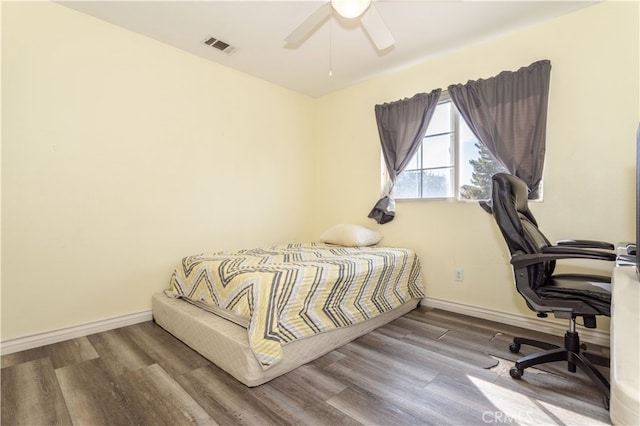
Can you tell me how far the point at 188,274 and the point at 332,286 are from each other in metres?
1.20

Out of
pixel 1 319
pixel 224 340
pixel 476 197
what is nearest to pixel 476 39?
pixel 476 197

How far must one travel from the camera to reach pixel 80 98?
7.71ft

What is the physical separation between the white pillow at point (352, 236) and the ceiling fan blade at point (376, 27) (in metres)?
1.72

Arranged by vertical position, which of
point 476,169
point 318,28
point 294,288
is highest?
point 318,28

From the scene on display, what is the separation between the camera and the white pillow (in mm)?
3180

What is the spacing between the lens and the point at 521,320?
2.51 m

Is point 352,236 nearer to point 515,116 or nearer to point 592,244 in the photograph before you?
point 515,116

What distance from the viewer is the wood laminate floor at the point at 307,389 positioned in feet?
4.69

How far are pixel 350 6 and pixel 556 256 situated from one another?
5.69 feet

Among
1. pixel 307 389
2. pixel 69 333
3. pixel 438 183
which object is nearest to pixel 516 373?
pixel 307 389

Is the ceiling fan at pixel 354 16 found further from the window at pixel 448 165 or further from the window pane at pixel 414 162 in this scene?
the window pane at pixel 414 162

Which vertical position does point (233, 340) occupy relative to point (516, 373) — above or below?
above

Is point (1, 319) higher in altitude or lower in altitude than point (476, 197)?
lower

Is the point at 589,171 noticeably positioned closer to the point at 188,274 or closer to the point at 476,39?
the point at 476,39
